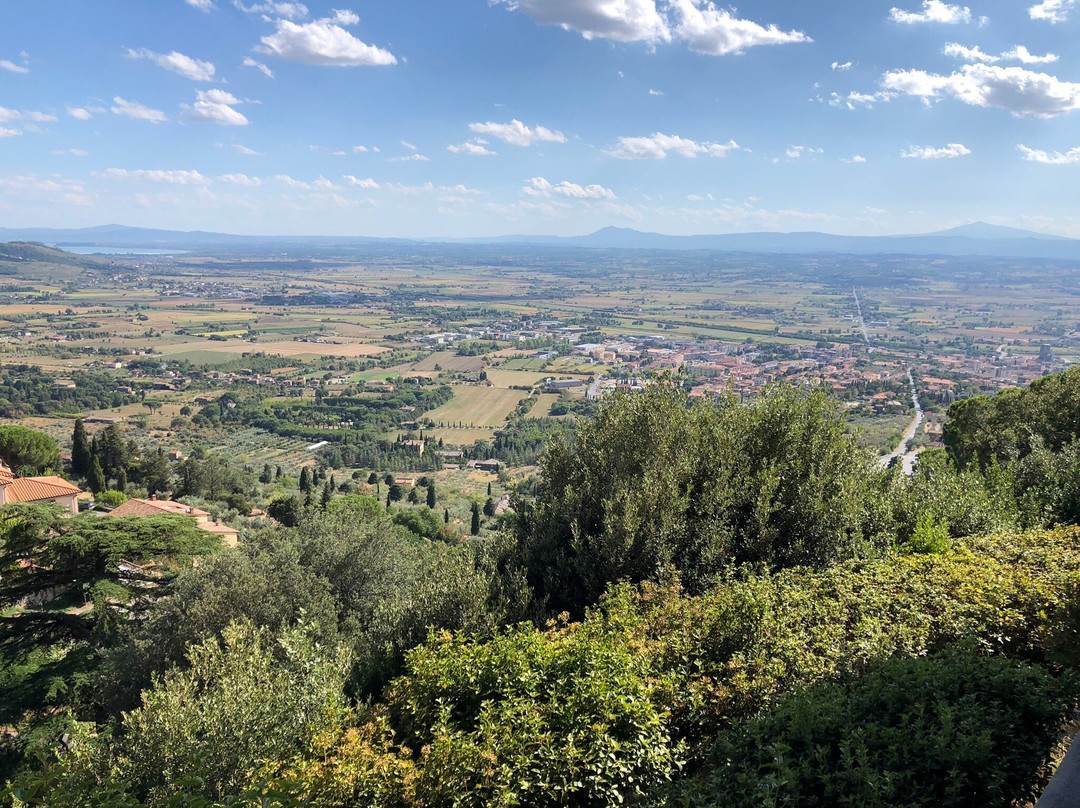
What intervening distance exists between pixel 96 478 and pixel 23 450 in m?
3.65

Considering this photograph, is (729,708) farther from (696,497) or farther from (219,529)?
(219,529)

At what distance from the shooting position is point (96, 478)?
3238cm

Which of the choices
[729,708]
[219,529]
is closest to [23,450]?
[219,529]

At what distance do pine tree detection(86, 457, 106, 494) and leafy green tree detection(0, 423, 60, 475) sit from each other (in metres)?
2.25

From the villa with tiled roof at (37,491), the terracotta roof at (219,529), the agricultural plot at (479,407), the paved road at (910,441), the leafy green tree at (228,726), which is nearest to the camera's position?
the leafy green tree at (228,726)

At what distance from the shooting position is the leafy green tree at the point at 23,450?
31.4 metres

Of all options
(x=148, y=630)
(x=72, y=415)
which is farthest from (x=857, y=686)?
(x=72, y=415)

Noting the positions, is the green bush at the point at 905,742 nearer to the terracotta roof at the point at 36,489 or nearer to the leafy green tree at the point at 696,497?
the leafy green tree at the point at 696,497

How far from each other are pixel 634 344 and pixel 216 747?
98681 millimetres

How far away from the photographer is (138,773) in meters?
6.41

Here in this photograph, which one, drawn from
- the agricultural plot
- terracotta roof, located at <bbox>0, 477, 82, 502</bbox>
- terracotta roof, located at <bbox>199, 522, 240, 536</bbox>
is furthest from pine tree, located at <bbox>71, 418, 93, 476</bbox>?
the agricultural plot

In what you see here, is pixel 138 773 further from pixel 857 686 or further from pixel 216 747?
pixel 857 686

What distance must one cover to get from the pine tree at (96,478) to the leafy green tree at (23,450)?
2.25 meters

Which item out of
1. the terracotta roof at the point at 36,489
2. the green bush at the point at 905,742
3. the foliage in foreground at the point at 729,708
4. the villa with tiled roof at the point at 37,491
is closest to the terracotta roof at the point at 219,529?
the villa with tiled roof at the point at 37,491
